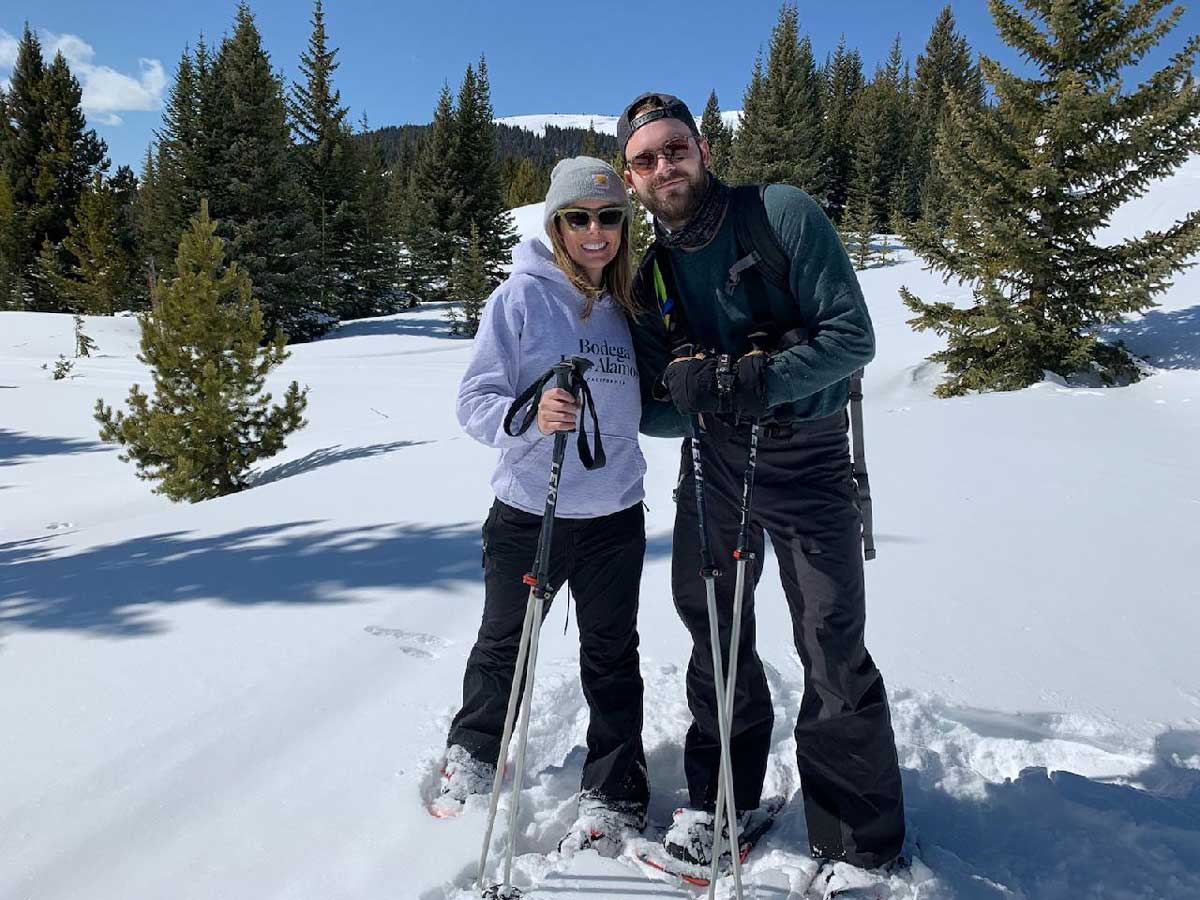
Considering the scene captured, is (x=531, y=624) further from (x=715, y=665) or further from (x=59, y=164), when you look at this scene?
(x=59, y=164)

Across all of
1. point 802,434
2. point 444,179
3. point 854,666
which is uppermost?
point 444,179

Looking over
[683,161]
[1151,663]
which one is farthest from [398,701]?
[1151,663]

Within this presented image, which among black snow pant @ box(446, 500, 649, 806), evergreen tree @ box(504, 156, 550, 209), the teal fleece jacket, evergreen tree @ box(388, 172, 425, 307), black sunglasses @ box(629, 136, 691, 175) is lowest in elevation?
black snow pant @ box(446, 500, 649, 806)

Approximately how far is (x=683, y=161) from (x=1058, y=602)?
3308 millimetres

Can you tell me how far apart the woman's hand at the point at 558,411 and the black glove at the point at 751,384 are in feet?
1.51

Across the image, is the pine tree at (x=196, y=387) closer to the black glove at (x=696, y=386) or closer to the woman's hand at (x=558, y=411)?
the woman's hand at (x=558, y=411)

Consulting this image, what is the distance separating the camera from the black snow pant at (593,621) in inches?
92.8

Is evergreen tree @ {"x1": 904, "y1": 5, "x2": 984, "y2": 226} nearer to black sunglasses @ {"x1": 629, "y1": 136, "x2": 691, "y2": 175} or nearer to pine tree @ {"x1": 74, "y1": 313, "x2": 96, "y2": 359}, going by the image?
pine tree @ {"x1": 74, "y1": 313, "x2": 96, "y2": 359}

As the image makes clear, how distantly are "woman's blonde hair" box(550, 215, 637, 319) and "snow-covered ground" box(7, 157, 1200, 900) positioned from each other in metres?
1.70

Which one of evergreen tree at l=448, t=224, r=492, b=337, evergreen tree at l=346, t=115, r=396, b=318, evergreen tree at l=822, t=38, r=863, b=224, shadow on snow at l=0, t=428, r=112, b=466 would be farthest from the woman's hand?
evergreen tree at l=822, t=38, r=863, b=224

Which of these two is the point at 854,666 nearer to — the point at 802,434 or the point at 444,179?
the point at 802,434

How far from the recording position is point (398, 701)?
3.11 m

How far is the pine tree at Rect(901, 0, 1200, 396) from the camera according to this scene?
10320 millimetres

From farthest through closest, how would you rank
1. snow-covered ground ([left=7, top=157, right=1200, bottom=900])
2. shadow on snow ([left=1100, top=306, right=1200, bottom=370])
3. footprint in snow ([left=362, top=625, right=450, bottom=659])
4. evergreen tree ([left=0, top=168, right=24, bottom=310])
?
evergreen tree ([left=0, top=168, right=24, bottom=310]) → shadow on snow ([left=1100, top=306, right=1200, bottom=370]) → footprint in snow ([left=362, top=625, right=450, bottom=659]) → snow-covered ground ([left=7, top=157, right=1200, bottom=900])
